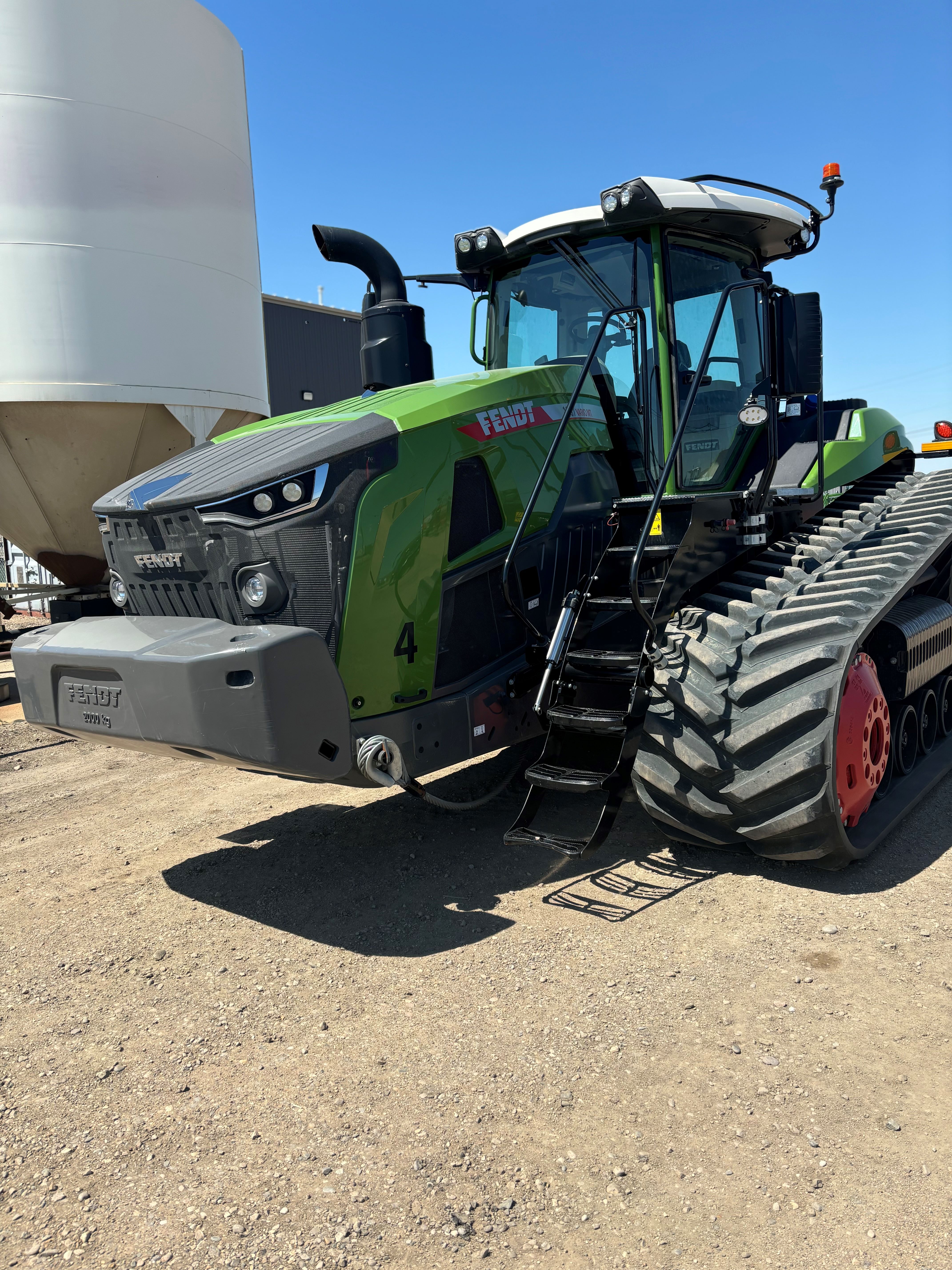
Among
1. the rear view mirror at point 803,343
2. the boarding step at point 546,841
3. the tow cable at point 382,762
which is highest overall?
the rear view mirror at point 803,343

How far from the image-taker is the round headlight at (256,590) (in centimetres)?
345

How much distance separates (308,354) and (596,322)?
51.3ft

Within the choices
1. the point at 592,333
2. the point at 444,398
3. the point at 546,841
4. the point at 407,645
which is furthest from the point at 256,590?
the point at 592,333

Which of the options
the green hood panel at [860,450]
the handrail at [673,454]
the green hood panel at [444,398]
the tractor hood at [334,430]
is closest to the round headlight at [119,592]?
the tractor hood at [334,430]

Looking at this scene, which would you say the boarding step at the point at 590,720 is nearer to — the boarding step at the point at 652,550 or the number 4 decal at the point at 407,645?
the number 4 decal at the point at 407,645

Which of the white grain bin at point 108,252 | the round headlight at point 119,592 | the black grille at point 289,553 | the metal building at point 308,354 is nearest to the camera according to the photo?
the black grille at point 289,553

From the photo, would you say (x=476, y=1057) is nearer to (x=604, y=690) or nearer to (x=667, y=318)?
A: (x=604, y=690)

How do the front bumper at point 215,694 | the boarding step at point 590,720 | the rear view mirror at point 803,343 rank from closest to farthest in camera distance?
the front bumper at point 215,694 < the boarding step at point 590,720 < the rear view mirror at point 803,343

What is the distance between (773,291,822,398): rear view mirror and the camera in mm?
4598

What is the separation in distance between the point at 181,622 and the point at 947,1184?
9.75 ft

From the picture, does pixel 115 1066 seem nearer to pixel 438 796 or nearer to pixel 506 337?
pixel 438 796

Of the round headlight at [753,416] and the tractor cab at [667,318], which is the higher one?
the tractor cab at [667,318]

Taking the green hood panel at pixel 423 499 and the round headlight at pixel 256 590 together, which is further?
the green hood panel at pixel 423 499

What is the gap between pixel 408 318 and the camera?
5.34m
